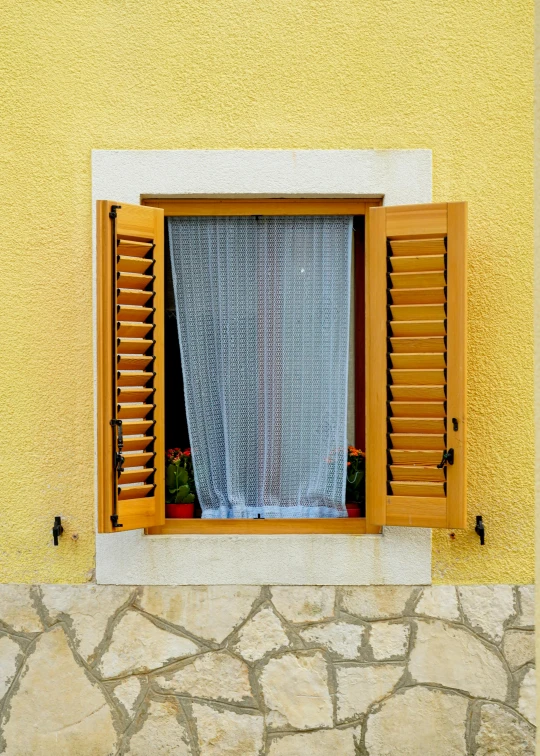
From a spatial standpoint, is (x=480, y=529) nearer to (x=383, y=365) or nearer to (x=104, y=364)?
(x=383, y=365)

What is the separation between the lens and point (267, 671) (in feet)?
14.9

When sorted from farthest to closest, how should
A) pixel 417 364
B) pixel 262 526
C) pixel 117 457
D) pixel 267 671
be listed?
pixel 262 526, pixel 267 671, pixel 417 364, pixel 117 457

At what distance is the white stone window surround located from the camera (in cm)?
457

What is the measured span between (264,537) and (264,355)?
0.99 meters

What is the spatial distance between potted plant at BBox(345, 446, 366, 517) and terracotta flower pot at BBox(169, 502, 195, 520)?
864mm

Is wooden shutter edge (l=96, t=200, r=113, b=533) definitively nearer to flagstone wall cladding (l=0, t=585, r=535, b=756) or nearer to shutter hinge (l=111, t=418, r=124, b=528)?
shutter hinge (l=111, t=418, r=124, b=528)

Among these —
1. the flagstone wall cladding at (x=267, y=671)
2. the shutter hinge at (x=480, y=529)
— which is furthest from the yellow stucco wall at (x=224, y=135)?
the flagstone wall cladding at (x=267, y=671)

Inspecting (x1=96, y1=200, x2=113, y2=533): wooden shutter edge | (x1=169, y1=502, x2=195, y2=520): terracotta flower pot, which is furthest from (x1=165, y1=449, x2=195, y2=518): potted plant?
(x1=96, y1=200, x2=113, y2=533): wooden shutter edge

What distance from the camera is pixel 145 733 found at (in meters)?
4.51

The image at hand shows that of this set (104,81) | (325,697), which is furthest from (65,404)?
(325,697)

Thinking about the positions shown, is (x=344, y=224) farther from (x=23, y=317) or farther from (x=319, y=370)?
(x=23, y=317)

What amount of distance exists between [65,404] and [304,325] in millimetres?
1367

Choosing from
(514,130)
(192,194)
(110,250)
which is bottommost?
(110,250)

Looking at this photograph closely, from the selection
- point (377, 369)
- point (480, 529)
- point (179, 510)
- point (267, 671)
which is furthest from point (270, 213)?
point (267, 671)
